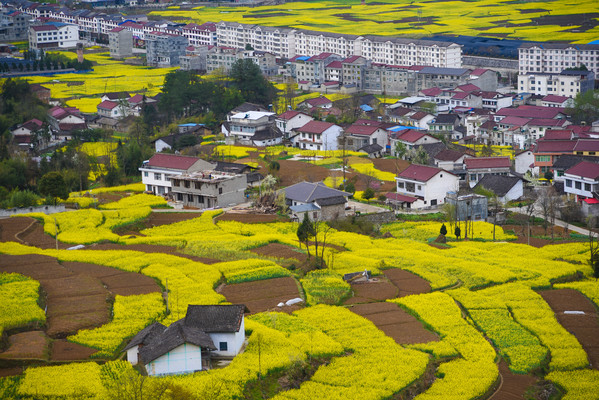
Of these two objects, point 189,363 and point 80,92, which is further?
point 80,92

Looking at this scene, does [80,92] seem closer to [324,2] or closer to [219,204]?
[219,204]

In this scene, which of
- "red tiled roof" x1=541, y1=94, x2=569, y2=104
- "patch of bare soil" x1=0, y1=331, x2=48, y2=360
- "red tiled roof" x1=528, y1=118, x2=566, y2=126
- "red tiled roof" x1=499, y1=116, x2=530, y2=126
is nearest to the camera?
"patch of bare soil" x1=0, y1=331, x2=48, y2=360

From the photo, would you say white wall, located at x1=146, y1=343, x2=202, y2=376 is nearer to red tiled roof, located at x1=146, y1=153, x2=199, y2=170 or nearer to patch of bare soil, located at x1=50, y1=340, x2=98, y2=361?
patch of bare soil, located at x1=50, y1=340, x2=98, y2=361

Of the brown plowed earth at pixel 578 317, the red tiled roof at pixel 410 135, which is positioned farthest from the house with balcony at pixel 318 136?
the brown plowed earth at pixel 578 317

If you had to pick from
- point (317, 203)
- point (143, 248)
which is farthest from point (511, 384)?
point (317, 203)

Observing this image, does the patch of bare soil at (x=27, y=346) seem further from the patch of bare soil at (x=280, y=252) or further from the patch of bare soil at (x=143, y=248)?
the patch of bare soil at (x=280, y=252)

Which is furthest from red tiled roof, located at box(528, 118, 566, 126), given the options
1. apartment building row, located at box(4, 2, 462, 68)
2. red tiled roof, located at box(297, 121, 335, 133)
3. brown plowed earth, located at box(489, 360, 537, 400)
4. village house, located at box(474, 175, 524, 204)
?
brown plowed earth, located at box(489, 360, 537, 400)

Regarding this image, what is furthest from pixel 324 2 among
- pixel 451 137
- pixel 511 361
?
pixel 511 361
